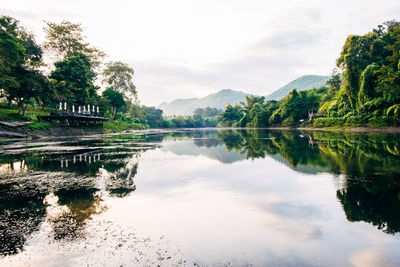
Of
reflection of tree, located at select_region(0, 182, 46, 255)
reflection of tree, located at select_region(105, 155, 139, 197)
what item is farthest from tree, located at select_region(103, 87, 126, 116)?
reflection of tree, located at select_region(0, 182, 46, 255)

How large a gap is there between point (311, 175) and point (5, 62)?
40.5m

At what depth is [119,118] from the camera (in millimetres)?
77875

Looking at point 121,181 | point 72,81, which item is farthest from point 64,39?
point 121,181

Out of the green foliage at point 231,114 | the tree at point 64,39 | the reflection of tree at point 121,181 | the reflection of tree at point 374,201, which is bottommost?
the reflection of tree at point 121,181

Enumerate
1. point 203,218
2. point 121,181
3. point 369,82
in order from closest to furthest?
point 203,218 → point 121,181 → point 369,82

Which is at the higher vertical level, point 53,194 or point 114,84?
point 114,84

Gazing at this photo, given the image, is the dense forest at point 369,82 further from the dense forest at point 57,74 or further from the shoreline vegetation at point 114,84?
the dense forest at point 57,74

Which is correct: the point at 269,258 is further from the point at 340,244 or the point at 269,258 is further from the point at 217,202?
the point at 217,202

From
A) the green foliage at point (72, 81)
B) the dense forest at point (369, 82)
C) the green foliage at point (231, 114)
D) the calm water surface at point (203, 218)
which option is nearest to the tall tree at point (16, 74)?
the green foliage at point (72, 81)

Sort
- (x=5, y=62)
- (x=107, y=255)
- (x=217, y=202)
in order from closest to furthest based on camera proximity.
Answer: (x=107, y=255) → (x=217, y=202) → (x=5, y=62)

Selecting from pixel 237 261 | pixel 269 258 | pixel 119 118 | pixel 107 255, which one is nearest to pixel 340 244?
pixel 269 258

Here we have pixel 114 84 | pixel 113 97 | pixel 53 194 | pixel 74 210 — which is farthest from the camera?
pixel 114 84

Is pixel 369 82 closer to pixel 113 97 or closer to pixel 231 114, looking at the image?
pixel 113 97

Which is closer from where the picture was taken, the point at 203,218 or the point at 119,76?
the point at 203,218
